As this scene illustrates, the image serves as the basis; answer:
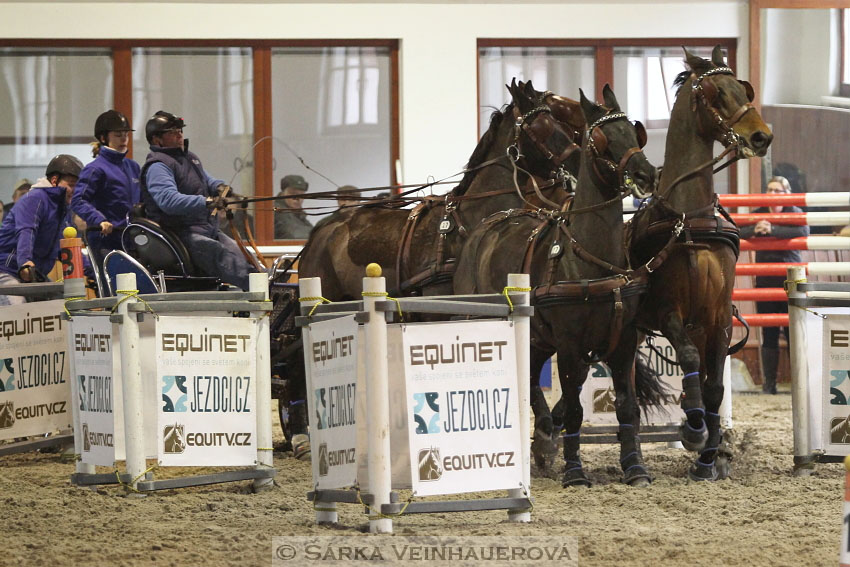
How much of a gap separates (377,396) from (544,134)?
3258mm

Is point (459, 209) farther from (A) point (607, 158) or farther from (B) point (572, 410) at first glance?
(B) point (572, 410)

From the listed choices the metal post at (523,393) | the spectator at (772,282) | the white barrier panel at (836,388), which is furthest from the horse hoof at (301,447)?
the spectator at (772,282)

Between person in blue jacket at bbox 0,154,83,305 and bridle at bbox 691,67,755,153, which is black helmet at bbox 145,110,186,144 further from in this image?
bridle at bbox 691,67,755,153

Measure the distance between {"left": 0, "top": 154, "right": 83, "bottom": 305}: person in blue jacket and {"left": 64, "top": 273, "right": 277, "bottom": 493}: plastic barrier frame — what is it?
2539 mm

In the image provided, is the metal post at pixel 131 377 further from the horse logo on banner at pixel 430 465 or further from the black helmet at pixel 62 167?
the black helmet at pixel 62 167

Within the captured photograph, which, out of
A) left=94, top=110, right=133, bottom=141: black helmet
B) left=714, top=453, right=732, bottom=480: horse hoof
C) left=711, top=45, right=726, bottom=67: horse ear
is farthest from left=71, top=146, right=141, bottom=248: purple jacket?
left=714, top=453, right=732, bottom=480: horse hoof

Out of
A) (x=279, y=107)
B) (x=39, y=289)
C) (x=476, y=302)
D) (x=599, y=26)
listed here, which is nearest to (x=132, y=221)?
(x=39, y=289)

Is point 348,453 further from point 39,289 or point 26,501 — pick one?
point 39,289

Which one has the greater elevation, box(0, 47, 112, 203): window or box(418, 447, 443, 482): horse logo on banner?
box(0, 47, 112, 203): window

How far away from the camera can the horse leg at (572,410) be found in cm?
689

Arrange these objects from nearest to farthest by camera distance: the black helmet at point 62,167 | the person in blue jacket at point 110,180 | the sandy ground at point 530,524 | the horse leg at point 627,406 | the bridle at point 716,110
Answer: the sandy ground at point 530,524
the bridle at point 716,110
the horse leg at point 627,406
the person in blue jacket at point 110,180
the black helmet at point 62,167

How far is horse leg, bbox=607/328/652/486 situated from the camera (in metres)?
7.05

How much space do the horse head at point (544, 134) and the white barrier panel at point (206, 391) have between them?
2.38 metres

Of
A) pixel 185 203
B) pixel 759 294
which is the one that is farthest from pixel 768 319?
pixel 185 203
